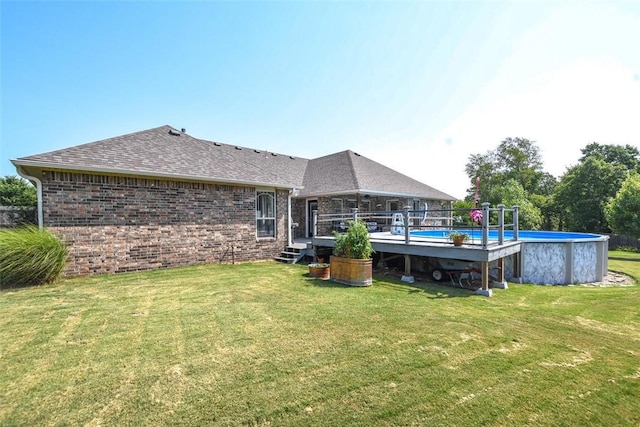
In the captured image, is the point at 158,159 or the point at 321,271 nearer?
the point at 321,271

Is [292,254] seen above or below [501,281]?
above

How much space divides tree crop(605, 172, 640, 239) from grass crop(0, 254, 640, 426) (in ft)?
49.6

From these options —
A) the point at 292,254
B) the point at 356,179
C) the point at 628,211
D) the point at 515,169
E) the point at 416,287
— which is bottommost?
the point at 416,287

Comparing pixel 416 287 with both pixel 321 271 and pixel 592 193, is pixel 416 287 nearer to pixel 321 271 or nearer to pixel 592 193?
pixel 321 271

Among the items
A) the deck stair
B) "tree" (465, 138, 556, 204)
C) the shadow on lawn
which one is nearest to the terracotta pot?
the shadow on lawn

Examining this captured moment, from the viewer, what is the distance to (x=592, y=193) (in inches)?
936

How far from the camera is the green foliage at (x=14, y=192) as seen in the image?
24359 millimetres

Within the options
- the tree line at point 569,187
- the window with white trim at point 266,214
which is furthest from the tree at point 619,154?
the window with white trim at point 266,214

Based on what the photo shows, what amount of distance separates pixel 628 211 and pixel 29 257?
25915 mm

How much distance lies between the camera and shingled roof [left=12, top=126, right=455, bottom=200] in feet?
26.8

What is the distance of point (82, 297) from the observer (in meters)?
5.95

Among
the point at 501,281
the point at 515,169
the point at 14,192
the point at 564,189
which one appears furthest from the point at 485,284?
the point at 14,192

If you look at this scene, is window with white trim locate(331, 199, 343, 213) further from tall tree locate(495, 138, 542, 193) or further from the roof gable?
tall tree locate(495, 138, 542, 193)

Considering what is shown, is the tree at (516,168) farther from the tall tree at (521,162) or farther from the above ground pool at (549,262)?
the above ground pool at (549,262)
